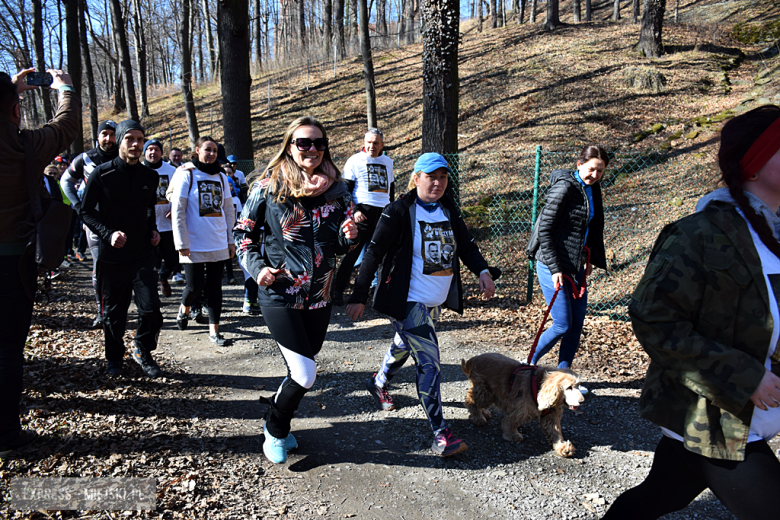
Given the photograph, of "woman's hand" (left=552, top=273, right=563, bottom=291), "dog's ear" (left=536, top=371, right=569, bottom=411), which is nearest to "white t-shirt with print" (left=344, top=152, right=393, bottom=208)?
"woman's hand" (left=552, top=273, right=563, bottom=291)

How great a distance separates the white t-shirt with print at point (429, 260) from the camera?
3.39m

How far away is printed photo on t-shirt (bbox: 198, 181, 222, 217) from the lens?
17.4 feet

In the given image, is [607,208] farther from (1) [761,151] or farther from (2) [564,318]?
(1) [761,151]

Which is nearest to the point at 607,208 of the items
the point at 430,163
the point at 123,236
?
the point at 430,163

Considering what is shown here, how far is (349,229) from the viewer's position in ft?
10.0

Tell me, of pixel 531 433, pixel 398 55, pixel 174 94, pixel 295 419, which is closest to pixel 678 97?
pixel 531 433

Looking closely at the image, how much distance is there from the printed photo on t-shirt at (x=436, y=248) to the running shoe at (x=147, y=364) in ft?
9.87

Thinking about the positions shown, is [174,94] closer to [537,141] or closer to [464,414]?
[537,141]

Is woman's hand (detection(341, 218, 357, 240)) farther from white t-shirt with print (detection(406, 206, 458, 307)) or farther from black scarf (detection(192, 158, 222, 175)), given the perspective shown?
black scarf (detection(192, 158, 222, 175))

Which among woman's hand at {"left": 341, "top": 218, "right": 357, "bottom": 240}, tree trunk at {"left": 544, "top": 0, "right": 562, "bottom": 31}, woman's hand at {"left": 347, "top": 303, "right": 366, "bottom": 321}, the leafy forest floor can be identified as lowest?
the leafy forest floor

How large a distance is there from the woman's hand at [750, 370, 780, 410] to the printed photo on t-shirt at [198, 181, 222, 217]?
507 cm

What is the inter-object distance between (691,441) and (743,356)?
1.18 ft

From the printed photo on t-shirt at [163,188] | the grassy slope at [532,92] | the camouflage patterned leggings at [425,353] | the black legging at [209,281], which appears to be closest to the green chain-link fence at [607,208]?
the grassy slope at [532,92]

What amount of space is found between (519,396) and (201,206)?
3.89m
